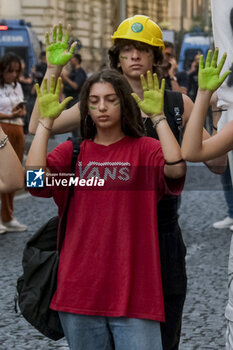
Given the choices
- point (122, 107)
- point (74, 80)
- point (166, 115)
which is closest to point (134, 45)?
point (166, 115)

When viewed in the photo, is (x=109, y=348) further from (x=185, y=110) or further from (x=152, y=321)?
(x=185, y=110)

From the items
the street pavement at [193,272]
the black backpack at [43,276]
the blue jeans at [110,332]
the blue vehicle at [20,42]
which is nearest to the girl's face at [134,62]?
the black backpack at [43,276]

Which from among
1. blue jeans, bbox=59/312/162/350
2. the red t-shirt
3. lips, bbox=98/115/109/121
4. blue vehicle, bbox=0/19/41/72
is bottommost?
blue vehicle, bbox=0/19/41/72

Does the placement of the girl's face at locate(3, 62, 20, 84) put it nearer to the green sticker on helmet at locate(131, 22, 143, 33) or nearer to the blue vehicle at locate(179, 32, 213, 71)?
the green sticker on helmet at locate(131, 22, 143, 33)

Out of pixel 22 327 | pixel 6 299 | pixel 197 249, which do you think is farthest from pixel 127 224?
pixel 197 249

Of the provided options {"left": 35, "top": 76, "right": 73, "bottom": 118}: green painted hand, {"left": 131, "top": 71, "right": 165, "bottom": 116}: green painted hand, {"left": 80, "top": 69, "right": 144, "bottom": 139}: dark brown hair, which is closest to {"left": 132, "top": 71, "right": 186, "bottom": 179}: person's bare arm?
{"left": 131, "top": 71, "right": 165, "bottom": 116}: green painted hand

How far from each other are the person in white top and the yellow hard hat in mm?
4833

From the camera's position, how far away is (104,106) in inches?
113

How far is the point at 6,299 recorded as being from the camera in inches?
220

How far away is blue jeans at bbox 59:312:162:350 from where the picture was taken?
110 inches

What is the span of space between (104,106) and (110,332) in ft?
2.28

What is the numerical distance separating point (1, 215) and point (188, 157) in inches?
227

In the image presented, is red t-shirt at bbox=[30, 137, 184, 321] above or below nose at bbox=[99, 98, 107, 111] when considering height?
below

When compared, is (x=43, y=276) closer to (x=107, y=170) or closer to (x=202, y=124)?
(x=107, y=170)
